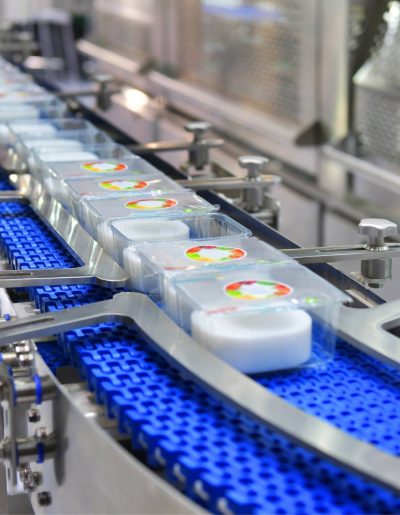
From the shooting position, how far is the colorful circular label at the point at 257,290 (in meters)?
0.99

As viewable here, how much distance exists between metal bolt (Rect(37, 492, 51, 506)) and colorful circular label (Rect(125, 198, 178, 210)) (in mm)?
448

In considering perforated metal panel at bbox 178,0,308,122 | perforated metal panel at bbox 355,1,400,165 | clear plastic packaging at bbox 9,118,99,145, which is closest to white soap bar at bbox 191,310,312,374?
clear plastic packaging at bbox 9,118,99,145

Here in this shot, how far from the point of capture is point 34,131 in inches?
74.5

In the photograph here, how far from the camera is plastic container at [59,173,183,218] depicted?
1.39m

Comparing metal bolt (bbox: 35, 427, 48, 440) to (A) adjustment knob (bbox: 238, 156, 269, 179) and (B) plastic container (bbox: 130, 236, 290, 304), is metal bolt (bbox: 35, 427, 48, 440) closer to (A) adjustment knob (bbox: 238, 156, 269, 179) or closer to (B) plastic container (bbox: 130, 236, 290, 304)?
(B) plastic container (bbox: 130, 236, 290, 304)

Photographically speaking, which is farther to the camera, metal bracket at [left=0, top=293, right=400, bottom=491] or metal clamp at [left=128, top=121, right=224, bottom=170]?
metal clamp at [left=128, top=121, right=224, bottom=170]

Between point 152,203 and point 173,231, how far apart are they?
4.4 inches

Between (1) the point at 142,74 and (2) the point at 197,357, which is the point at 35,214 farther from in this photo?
(1) the point at 142,74

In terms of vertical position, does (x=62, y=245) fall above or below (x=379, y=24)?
below

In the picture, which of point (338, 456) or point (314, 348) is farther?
point (314, 348)

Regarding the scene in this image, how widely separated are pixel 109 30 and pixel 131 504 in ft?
16.3

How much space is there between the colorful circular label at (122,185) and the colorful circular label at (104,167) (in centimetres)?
8

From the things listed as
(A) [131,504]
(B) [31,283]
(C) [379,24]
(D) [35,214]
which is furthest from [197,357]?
(C) [379,24]

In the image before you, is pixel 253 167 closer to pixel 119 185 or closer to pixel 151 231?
pixel 119 185
